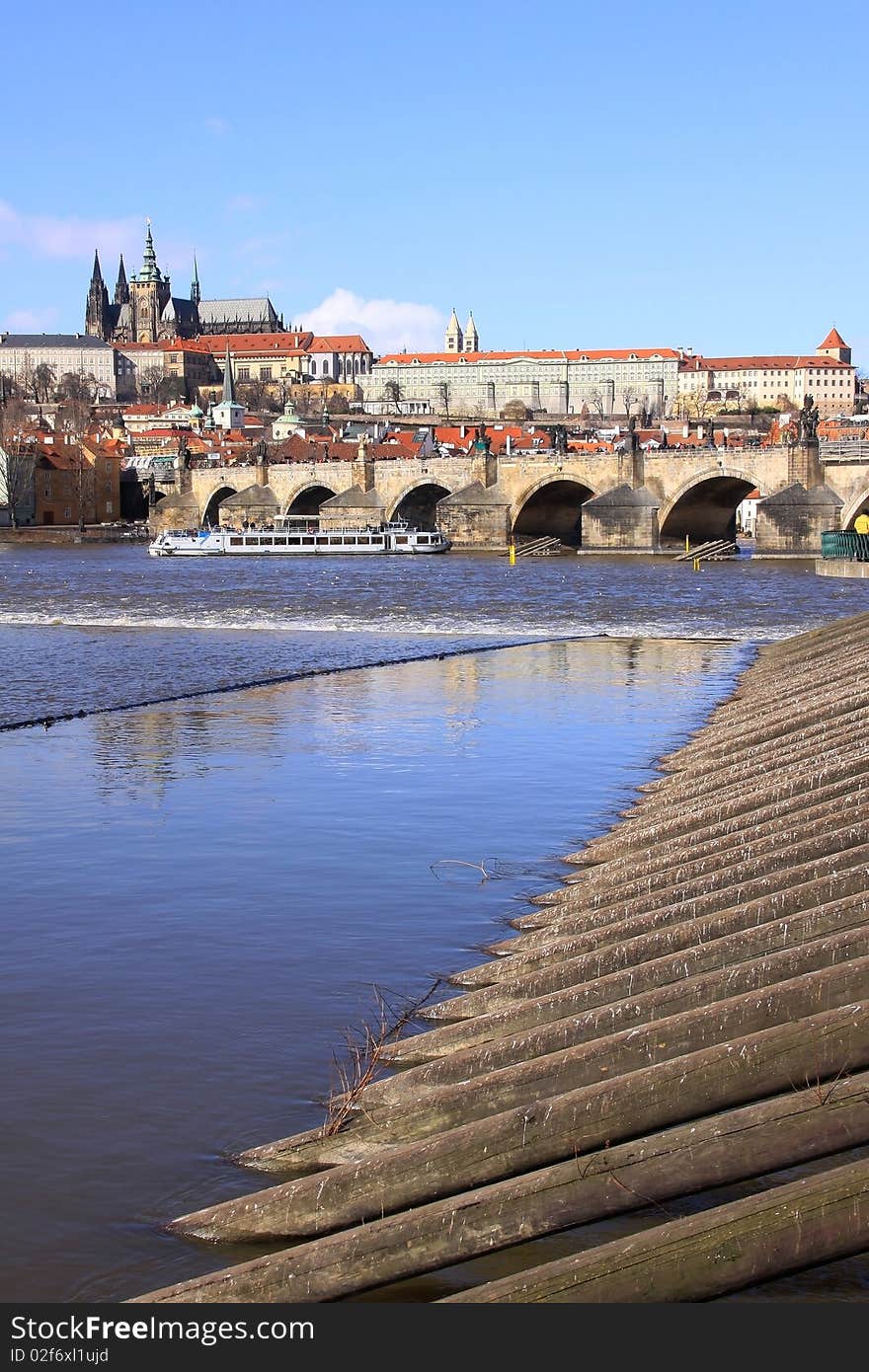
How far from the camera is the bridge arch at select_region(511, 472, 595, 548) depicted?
7225 cm

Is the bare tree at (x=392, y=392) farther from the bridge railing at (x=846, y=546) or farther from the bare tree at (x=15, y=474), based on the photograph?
the bridge railing at (x=846, y=546)

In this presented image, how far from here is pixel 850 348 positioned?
19975cm

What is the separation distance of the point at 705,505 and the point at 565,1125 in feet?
205

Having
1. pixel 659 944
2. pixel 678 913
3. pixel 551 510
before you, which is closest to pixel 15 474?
pixel 551 510

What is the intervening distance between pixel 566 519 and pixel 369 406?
405ft

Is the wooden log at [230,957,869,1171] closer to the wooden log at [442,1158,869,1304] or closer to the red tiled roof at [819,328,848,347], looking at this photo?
the wooden log at [442,1158,869,1304]

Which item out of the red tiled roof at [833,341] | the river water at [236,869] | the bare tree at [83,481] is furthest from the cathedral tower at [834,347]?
the river water at [236,869]

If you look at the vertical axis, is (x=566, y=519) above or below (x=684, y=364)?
below

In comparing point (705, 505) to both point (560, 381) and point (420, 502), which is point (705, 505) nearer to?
point (420, 502)

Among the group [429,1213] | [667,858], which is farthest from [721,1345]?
[667,858]

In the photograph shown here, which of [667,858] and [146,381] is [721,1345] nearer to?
[667,858]

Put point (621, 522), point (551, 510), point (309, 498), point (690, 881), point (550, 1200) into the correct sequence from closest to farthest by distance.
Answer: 1. point (550, 1200)
2. point (690, 881)
3. point (621, 522)
4. point (551, 510)
5. point (309, 498)

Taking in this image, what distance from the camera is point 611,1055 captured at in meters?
5.19

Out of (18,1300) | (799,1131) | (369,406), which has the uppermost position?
(369,406)
